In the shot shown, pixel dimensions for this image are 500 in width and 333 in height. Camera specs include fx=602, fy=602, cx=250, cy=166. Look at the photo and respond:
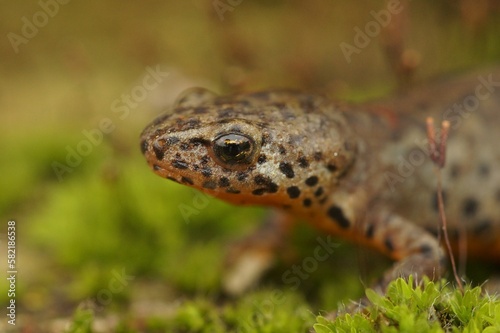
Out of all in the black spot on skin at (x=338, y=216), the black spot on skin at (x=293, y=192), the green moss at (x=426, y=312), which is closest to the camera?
the green moss at (x=426, y=312)

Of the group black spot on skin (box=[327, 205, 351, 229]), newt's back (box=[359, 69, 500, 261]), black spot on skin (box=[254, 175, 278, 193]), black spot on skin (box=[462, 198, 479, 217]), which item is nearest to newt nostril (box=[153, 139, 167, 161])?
black spot on skin (box=[254, 175, 278, 193])

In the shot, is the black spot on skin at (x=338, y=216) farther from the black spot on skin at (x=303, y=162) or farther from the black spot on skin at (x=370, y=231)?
the black spot on skin at (x=303, y=162)

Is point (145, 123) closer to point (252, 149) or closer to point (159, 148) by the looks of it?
point (159, 148)

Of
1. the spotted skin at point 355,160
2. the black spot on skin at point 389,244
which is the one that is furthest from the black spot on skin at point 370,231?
the black spot on skin at point 389,244

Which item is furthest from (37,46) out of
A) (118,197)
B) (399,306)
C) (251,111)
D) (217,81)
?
(399,306)

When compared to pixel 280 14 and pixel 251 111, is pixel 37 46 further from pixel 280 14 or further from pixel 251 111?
pixel 251 111

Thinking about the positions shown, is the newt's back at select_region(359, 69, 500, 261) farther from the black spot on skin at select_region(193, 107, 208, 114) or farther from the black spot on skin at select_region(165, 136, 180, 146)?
the black spot on skin at select_region(165, 136, 180, 146)

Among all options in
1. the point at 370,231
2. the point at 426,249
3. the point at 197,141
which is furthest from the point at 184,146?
the point at 426,249
